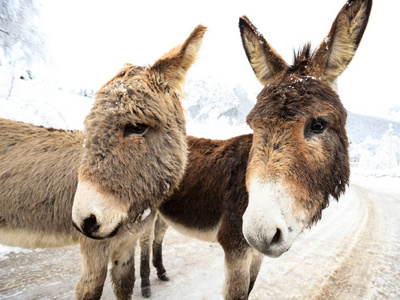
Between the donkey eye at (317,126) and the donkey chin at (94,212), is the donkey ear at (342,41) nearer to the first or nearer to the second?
the donkey eye at (317,126)

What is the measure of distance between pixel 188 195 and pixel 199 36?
1980 mm

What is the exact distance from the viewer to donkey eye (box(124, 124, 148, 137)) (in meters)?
1.68

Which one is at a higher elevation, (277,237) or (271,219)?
(271,219)

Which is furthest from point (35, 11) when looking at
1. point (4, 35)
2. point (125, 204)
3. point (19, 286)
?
point (125, 204)

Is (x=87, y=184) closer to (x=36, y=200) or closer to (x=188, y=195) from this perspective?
(x=36, y=200)

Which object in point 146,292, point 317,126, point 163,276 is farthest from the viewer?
point 163,276

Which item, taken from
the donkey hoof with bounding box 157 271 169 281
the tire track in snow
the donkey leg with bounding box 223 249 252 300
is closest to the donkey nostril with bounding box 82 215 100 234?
the donkey leg with bounding box 223 249 252 300

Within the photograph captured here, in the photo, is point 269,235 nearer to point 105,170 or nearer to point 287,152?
point 287,152

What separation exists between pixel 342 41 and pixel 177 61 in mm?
1466

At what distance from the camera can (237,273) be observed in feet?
7.21

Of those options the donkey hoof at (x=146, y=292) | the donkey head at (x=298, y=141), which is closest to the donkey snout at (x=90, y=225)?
the donkey head at (x=298, y=141)

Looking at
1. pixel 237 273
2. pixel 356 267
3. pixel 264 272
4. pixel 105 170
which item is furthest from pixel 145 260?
pixel 356 267

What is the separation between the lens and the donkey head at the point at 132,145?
144cm

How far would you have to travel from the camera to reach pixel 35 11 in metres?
16.2
